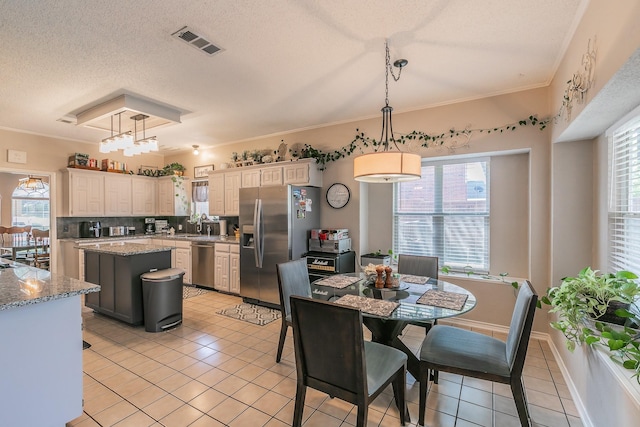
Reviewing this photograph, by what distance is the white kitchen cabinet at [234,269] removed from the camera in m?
4.88

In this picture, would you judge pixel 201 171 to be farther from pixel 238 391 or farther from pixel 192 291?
pixel 238 391

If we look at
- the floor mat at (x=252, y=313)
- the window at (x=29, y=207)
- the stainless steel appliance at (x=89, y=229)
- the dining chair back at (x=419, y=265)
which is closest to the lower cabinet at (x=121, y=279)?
the floor mat at (x=252, y=313)

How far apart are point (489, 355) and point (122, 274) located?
152 inches

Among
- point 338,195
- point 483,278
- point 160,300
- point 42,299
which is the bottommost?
point 160,300

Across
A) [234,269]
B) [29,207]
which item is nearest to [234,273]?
[234,269]

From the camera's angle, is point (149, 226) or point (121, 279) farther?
point (149, 226)

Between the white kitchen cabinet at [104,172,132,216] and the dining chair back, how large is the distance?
5496mm

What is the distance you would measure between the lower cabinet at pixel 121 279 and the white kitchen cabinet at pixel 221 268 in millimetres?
1157

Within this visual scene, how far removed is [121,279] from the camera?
3660 millimetres

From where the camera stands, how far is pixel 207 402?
2230mm

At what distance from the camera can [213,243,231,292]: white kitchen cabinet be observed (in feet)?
16.5

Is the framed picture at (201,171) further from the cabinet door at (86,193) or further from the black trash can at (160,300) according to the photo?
the black trash can at (160,300)

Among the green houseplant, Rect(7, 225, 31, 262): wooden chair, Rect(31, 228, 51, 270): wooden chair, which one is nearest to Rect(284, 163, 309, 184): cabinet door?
the green houseplant

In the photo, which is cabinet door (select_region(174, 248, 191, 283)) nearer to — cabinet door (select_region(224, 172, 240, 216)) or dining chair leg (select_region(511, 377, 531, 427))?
cabinet door (select_region(224, 172, 240, 216))
